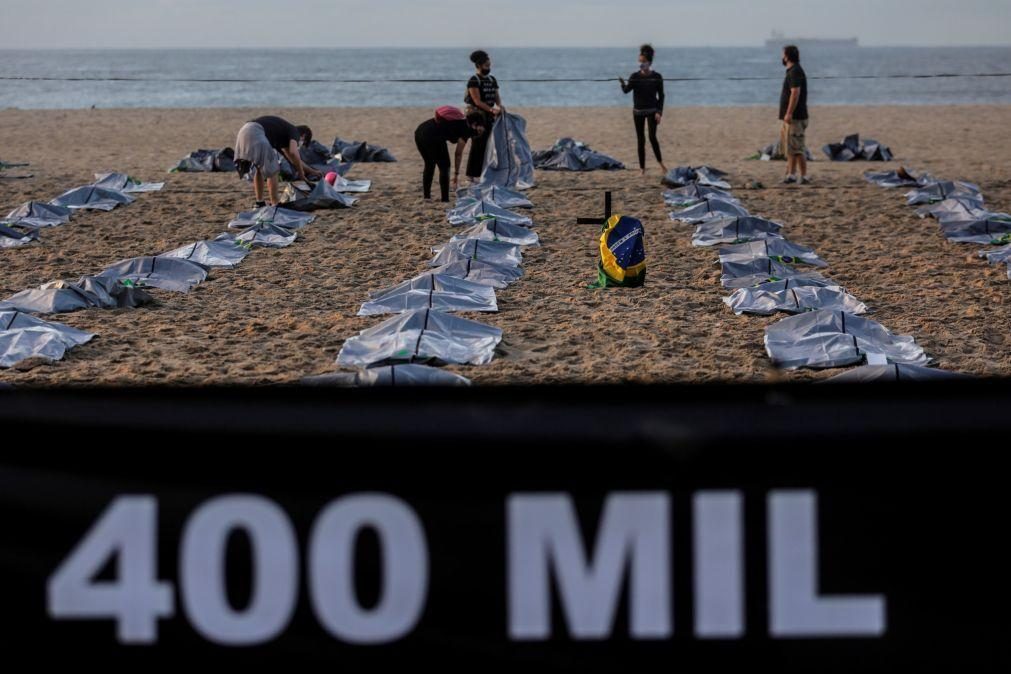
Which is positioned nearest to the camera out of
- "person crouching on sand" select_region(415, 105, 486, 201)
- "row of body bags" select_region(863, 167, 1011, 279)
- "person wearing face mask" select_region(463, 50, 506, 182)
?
"row of body bags" select_region(863, 167, 1011, 279)

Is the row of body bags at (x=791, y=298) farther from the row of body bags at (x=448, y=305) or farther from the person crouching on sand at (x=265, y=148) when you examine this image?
the person crouching on sand at (x=265, y=148)

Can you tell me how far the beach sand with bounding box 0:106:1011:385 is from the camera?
6410mm

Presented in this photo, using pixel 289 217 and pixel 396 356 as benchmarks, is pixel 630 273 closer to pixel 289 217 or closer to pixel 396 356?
pixel 396 356

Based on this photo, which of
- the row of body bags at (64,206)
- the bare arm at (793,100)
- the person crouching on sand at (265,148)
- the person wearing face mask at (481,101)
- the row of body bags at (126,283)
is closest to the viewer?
the row of body bags at (126,283)

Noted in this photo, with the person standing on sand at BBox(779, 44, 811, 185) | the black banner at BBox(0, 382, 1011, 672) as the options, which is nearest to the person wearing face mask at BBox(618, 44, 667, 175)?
the person standing on sand at BBox(779, 44, 811, 185)

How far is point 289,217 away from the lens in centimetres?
1122

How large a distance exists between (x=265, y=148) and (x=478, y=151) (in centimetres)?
Answer: 277

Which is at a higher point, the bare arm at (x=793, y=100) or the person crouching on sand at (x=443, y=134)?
the bare arm at (x=793, y=100)

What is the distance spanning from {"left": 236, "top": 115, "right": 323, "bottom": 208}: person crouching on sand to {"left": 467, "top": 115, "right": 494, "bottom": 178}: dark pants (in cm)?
203

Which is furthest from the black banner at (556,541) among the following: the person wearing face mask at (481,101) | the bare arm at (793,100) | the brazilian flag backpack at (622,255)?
the bare arm at (793,100)

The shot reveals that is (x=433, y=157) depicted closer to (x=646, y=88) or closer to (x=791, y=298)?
(x=646, y=88)

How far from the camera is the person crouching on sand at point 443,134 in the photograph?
38.8 feet

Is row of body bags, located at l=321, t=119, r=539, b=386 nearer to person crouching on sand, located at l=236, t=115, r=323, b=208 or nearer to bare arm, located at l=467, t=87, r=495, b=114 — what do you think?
bare arm, located at l=467, t=87, r=495, b=114

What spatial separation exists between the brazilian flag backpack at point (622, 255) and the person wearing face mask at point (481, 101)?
4416 mm
